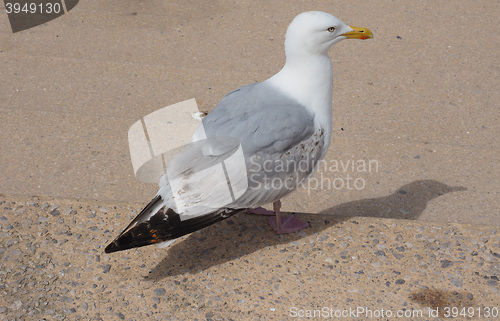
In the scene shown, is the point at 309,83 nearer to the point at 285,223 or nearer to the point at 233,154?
the point at 233,154

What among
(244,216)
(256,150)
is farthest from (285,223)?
(256,150)

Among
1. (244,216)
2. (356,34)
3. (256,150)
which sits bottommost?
(244,216)

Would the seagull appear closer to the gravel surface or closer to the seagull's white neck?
the seagull's white neck

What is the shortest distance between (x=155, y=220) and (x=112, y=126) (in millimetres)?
2072

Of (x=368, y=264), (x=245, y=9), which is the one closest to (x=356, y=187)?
(x=368, y=264)

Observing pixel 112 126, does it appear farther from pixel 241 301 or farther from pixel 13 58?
pixel 241 301

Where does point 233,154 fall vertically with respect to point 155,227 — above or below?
above

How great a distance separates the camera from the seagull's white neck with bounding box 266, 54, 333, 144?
11.1 feet

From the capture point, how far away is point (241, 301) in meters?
2.92

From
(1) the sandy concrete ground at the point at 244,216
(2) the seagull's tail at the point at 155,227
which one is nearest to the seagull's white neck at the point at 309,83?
(1) the sandy concrete ground at the point at 244,216

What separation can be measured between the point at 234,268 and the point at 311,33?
1.37 metres

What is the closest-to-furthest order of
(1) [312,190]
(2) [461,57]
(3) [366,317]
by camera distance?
(3) [366,317], (1) [312,190], (2) [461,57]

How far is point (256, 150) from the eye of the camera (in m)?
3.08

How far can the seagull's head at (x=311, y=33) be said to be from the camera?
3301mm
